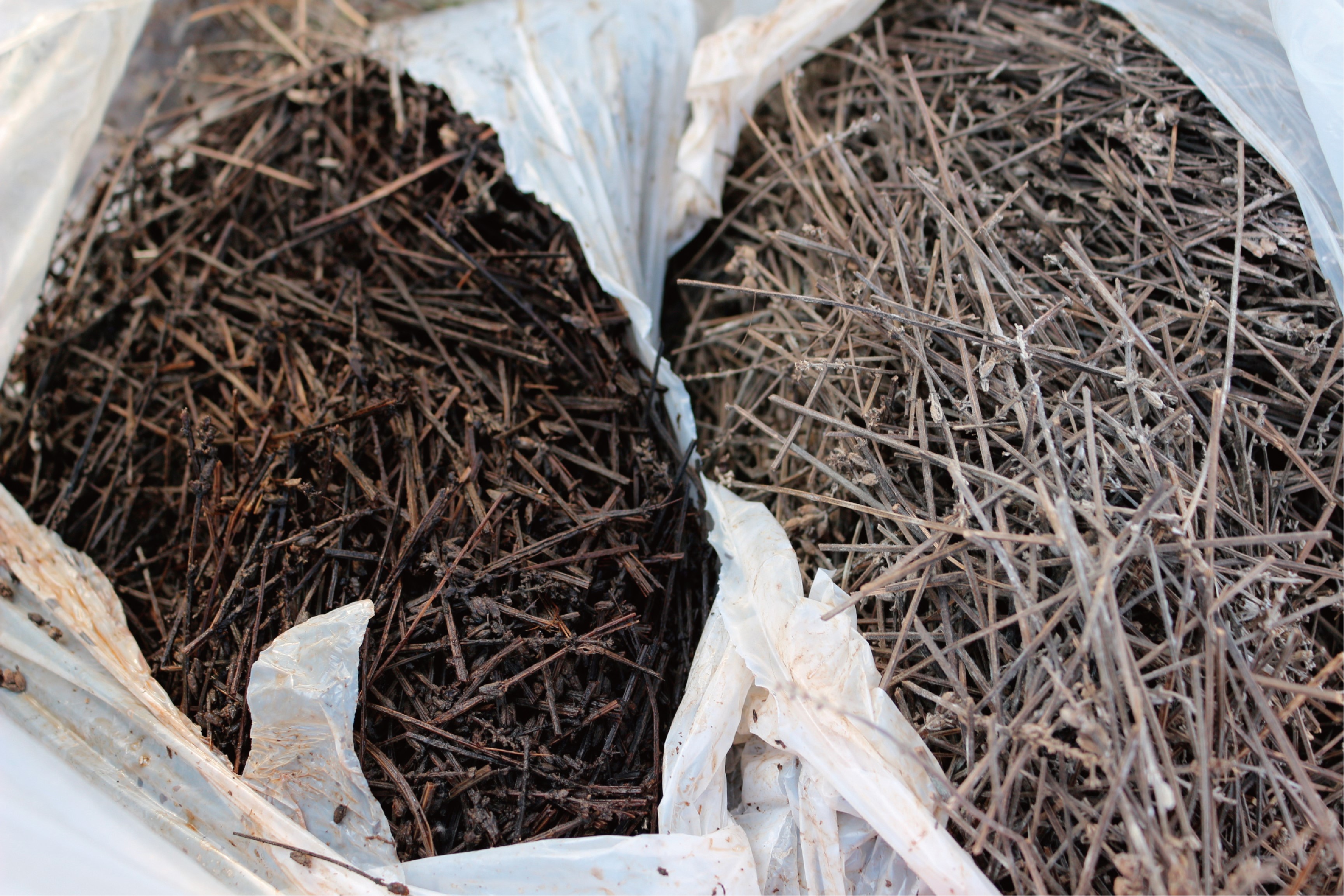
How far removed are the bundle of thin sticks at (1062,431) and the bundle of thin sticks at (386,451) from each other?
0.39 m

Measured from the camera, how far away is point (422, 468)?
168 centimetres

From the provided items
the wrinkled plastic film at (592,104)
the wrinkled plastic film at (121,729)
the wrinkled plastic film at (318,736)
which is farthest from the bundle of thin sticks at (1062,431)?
the wrinkled plastic film at (121,729)

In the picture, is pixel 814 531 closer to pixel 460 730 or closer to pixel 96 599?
pixel 460 730

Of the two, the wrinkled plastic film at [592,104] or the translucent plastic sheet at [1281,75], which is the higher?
the wrinkled plastic film at [592,104]

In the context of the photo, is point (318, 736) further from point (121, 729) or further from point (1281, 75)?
point (1281, 75)

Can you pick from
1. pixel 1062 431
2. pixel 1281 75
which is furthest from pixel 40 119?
pixel 1281 75

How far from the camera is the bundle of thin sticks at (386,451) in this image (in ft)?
4.98

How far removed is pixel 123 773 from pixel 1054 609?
1695mm

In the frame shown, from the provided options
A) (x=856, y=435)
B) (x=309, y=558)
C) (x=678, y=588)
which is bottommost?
(x=678, y=588)

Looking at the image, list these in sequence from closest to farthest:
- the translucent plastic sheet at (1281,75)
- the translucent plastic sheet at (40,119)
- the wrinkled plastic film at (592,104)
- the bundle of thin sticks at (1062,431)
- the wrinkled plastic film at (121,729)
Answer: the bundle of thin sticks at (1062,431), the wrinkled plastic film at (121,729), the translucent plastic sheet at (1281,75), the translucent plastic sheet at (40,119), the wrinkled plastic film at (592,104)

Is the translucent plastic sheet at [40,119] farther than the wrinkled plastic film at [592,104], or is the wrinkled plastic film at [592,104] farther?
the wrinkled plastic film at [592,104]

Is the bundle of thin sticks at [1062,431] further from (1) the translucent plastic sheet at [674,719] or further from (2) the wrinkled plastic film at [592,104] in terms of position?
(2) the wrinkled plastic film at [592,104]

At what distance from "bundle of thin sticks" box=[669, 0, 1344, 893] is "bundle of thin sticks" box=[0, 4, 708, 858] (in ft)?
1.27

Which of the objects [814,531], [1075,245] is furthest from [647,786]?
[1075,245]
